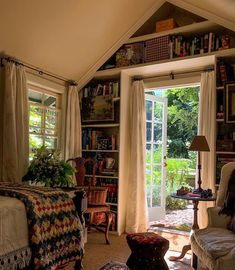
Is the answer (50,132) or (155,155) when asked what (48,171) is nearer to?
(50,132)

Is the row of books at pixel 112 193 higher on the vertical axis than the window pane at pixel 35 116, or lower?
lower

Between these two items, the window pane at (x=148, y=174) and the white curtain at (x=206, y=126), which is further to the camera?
the window pane at (x=148, y=174)

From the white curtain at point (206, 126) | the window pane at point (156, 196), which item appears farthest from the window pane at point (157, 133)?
the white curtain at point (206, 126)

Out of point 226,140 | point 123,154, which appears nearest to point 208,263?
point 226,140

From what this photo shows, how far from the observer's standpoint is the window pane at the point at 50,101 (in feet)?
13.2

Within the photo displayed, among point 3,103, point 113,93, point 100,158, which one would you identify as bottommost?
point 100,158

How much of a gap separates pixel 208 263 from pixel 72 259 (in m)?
0.99

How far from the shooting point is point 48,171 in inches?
124

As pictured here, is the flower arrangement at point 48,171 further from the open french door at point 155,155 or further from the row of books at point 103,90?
the open french door at point 155,155

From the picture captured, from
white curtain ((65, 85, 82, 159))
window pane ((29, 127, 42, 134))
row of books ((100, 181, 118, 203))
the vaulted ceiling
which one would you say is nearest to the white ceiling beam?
the vaulted ceiling

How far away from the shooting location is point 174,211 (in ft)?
19.3

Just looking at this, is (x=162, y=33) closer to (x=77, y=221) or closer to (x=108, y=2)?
(x=108, y=2)

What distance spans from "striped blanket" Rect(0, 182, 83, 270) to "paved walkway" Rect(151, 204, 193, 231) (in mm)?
2700

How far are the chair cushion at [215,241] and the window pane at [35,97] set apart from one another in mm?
2572
